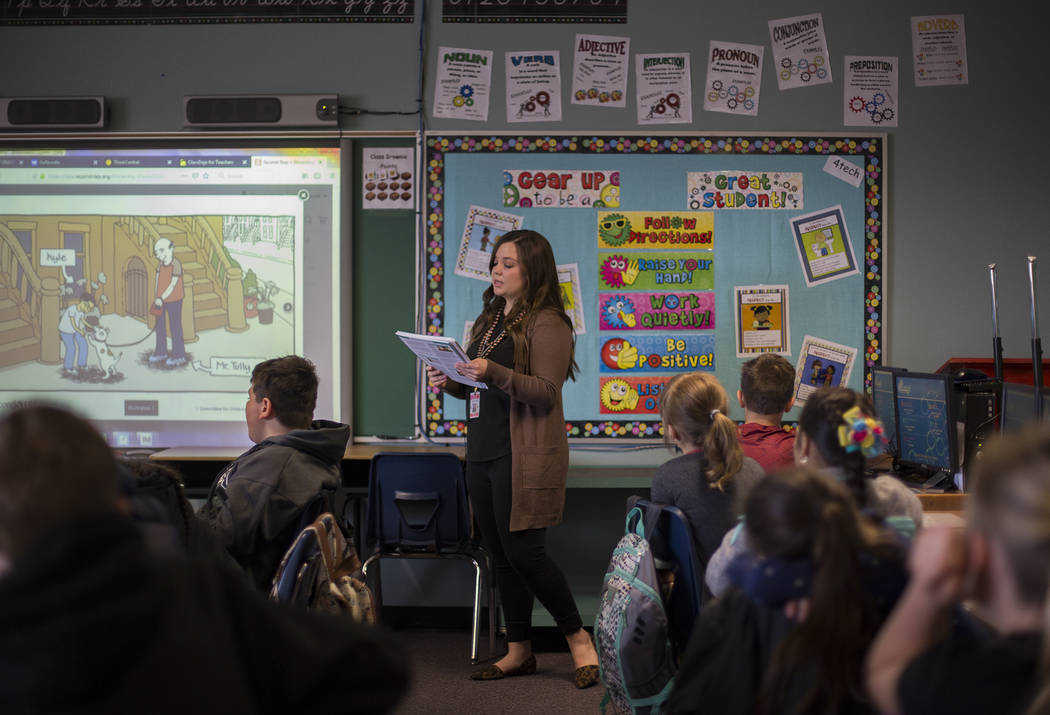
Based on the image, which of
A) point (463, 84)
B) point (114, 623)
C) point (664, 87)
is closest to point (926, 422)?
point (664, 87)

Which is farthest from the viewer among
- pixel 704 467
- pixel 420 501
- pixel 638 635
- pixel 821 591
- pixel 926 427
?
pixel 420 501

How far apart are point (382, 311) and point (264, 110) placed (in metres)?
0.95

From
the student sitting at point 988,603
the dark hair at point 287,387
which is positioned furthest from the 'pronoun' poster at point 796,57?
the student sitting at point 988,603

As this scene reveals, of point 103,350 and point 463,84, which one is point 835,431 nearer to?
point 463,84

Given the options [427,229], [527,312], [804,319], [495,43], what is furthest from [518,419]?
[495,43]

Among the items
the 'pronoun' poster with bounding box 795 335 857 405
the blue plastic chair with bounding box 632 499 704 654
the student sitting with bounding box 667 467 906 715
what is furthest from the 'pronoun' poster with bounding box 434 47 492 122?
the student sitting with bounding box 667 467 906 715

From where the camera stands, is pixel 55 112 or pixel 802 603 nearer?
pixel 802 603

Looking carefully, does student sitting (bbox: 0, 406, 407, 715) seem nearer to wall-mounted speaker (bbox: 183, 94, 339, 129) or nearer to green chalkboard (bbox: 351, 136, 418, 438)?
green chalkboard (bbox: 351, 136, 418, 438)

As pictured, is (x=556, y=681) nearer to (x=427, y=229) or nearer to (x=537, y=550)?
(x=537, y=550)

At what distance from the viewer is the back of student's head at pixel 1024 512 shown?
859 millimetres

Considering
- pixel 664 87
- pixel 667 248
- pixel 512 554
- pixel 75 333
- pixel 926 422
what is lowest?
pixel 512 554

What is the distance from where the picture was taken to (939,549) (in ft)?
3.18

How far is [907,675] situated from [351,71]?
10.7ft

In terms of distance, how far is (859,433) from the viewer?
1.49 metres
